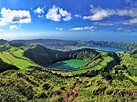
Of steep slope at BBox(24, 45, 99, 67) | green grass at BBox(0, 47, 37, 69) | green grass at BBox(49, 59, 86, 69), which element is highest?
green grass at BBox(0, 47, 37, 69)

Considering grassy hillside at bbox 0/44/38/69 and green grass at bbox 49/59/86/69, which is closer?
grassy hillside at bbox 0/44/38/69

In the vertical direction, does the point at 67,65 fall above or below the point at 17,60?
below

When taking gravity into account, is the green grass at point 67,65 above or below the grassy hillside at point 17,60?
below

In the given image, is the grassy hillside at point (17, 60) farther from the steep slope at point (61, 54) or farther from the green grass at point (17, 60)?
the steep slope at point (61, 54)

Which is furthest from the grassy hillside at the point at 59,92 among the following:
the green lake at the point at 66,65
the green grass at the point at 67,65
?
the green grass at the point at 67,65

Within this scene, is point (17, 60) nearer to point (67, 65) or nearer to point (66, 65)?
point (66, 65)

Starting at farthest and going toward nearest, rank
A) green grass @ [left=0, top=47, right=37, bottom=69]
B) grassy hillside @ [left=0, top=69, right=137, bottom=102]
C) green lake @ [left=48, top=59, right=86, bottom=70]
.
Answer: green lake @ [left=48, top=59, right=86, bottom=70] < green grass @ [left=0, top=47, right=37, bottom=69] < grassy hillside @ [left=0, top=69, right=137, bottom=102]

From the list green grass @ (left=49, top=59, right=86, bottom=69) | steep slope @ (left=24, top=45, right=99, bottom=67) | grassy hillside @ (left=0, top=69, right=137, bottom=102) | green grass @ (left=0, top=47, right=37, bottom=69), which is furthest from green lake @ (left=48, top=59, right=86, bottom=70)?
grassy hillside @ (left=0, top=69, right=137, bottom=102)

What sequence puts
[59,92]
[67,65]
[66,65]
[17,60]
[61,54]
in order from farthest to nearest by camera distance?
[61,54]
[67,65]
[66,65]
[17,60]
[59,92]

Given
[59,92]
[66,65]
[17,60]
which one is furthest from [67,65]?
[59,92]

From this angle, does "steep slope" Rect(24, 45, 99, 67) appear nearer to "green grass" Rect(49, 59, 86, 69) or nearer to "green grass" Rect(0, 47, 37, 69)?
"green grass" Rect(49, 59, 86, 69)

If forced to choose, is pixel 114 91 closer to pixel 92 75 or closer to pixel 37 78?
pixel 37 78
